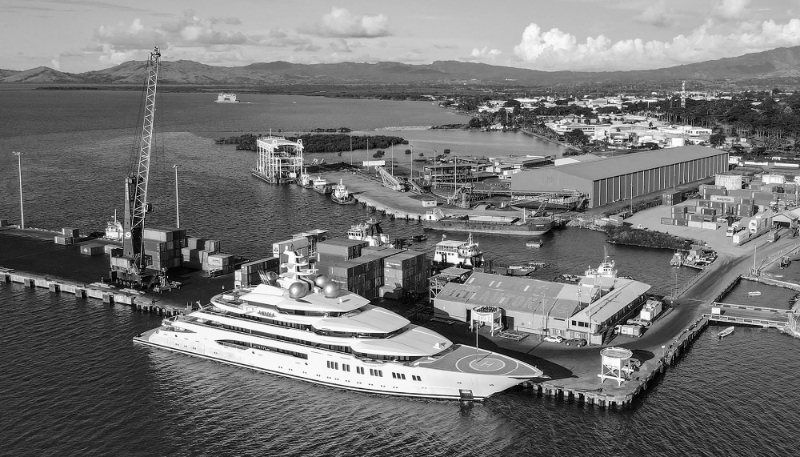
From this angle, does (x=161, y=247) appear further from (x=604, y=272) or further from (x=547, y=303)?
(x=604, y=272)

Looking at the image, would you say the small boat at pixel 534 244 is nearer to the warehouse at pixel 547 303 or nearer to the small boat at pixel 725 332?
the warehouse at pixel 547 303

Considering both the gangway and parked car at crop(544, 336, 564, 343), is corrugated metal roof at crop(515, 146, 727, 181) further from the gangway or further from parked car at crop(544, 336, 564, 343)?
parked car at crop(544, 336, 564, 343)

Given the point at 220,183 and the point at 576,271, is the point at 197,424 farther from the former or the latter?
the point at 220,183

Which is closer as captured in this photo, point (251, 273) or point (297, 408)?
point (297, 408)

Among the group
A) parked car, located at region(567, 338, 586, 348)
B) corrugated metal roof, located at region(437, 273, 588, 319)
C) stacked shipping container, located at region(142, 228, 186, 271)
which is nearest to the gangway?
stacked shipping container, located at region(142, 228, 186, 271)

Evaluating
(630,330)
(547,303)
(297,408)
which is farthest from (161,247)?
(630,330)

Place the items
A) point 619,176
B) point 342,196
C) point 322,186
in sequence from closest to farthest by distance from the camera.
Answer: point 619,176
point 342,196
point 322,186
